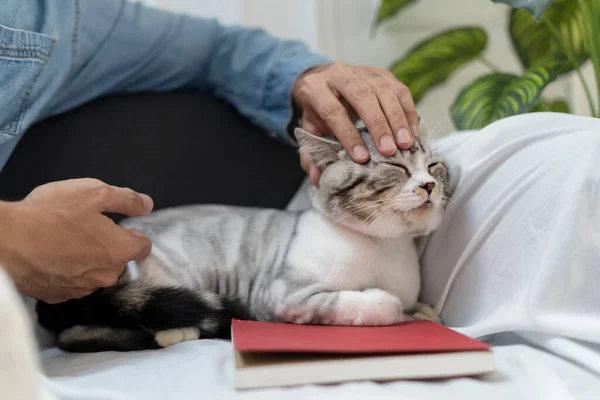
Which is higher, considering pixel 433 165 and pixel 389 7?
pixel 389 7

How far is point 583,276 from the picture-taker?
0.76m

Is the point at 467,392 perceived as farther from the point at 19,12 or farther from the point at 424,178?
the point at 19,12

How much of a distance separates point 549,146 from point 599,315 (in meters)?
0.26

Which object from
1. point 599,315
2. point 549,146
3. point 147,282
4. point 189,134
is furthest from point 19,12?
point 599,315

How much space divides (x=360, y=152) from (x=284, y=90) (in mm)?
397

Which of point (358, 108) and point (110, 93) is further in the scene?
point (110, 93)

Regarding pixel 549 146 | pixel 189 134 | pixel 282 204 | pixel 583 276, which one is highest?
pixel 549 146

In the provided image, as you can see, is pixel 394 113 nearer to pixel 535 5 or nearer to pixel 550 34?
pixel 535 5

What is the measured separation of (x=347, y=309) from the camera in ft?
2.83

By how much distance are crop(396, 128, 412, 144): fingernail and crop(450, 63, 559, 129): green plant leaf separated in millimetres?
456

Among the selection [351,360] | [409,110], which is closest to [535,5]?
[409,110]

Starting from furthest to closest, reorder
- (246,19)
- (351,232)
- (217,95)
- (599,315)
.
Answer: (246,19) < (217,95) < (351,232) < (599,315)

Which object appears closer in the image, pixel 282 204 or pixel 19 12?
pixel 19 12

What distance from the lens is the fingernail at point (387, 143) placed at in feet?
3.14
